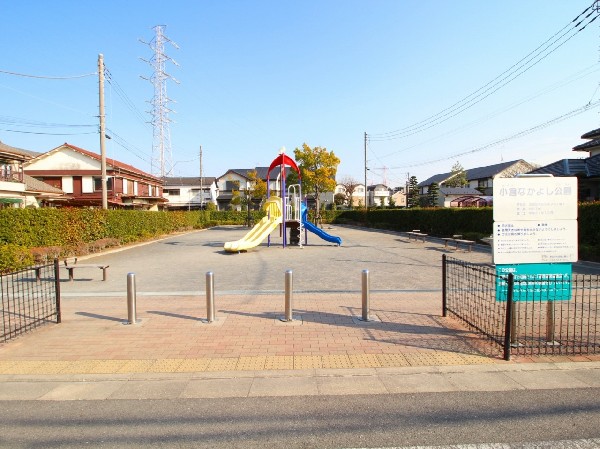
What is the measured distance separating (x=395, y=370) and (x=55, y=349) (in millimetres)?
4441

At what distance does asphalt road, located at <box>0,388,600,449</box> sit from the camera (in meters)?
3.13

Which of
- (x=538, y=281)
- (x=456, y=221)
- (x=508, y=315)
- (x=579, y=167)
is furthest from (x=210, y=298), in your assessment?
(x=579, y=167)

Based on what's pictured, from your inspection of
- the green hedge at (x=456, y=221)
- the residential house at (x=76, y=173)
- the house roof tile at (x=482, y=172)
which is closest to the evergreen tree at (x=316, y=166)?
the green hedge at (x=456, y=221)

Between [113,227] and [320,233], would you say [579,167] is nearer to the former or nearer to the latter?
[320,233]

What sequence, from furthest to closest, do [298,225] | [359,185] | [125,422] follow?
1. [359,185]
2. [298,225]
3. [125,422]

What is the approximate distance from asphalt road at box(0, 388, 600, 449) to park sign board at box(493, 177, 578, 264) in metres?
1.68

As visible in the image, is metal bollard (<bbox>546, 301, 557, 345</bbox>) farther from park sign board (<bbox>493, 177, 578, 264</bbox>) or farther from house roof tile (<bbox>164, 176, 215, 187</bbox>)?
house roof tile (<bbox>164, 176, 215, 187</bbox>)

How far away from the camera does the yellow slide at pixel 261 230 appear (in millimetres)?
17094

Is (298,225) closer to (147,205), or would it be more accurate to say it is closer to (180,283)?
(180,283)

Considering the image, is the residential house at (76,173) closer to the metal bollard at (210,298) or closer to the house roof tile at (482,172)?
the metal bollard at (210,298)

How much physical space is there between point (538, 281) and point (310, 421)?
3463 mm

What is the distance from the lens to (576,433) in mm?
3162

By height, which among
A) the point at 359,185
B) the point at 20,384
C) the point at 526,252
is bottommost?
the point at 20,384

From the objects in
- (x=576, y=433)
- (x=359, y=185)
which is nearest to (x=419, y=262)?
(x=576, y=433)
